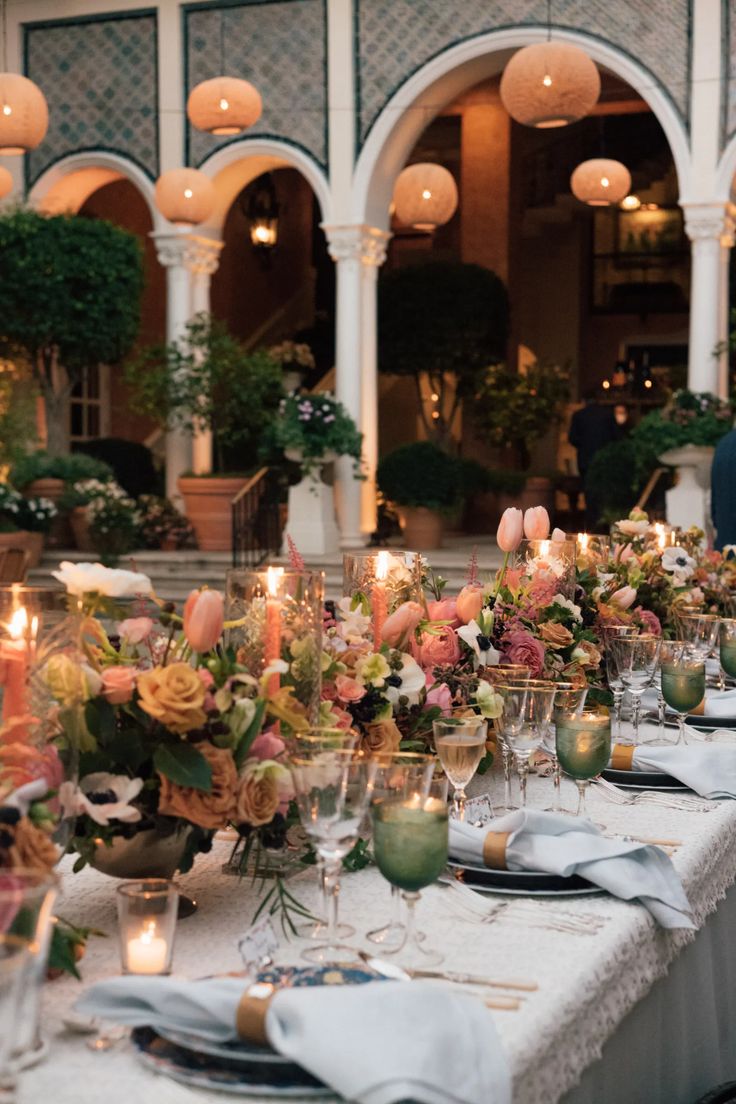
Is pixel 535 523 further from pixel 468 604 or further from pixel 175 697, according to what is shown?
pixel 175 697

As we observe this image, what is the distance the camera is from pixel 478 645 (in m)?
2.62

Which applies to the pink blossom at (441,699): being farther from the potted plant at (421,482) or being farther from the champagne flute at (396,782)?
the potted plant at (421,482)

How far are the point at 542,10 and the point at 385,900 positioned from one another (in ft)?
35.2

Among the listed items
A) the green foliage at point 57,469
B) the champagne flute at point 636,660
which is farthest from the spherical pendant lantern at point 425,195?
the champagne flute at point 636,660

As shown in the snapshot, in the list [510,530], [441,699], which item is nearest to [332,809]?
[441,699]

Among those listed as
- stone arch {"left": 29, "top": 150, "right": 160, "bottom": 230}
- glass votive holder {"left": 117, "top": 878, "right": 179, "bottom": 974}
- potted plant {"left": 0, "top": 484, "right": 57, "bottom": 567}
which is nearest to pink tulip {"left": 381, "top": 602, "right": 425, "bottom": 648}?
glass votive holder {"left": 117, "top": 878, "right": 179, "bottom": 974}

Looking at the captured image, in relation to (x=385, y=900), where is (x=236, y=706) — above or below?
above

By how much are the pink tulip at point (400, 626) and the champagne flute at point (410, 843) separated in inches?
31.4

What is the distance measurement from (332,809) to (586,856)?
480 mm

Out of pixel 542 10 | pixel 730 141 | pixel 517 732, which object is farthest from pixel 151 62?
pixel 517 732

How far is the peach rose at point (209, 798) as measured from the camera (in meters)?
1.73

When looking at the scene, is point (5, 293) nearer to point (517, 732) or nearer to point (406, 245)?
point (406, 245)

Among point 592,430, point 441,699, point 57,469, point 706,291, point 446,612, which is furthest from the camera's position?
point 592,430

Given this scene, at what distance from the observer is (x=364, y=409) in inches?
481
